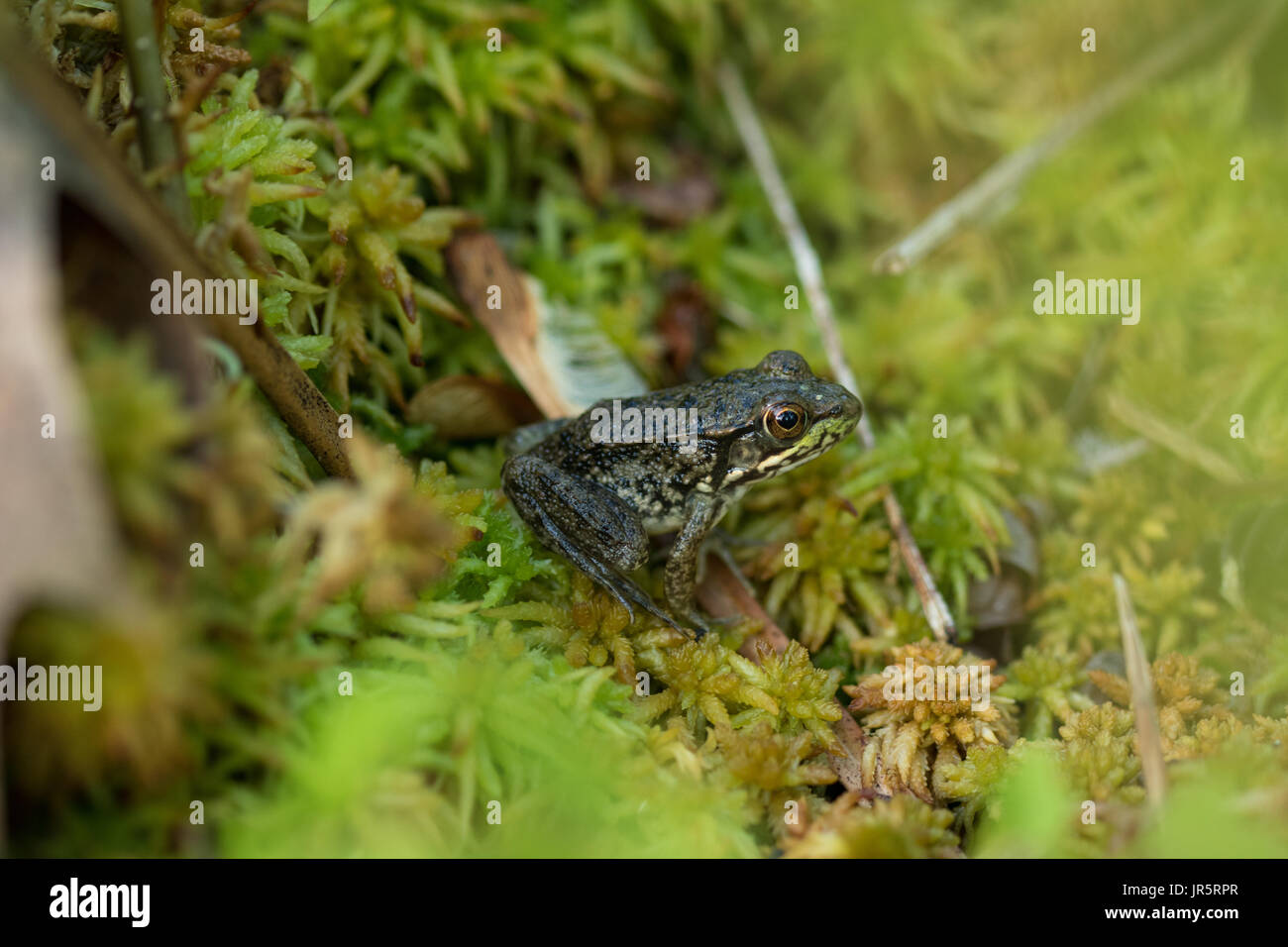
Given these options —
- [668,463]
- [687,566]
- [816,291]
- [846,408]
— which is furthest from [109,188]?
[816,291]

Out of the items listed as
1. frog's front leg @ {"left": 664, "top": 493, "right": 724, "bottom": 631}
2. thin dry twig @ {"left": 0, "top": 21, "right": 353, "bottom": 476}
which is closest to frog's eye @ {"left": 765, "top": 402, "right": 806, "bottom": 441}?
frog's front leg @ {"left": 664, "top": 493, "right": 724, "bottom": 631}

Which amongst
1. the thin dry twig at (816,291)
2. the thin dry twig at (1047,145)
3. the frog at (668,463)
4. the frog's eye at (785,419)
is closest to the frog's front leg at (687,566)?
the frog at (668,463)

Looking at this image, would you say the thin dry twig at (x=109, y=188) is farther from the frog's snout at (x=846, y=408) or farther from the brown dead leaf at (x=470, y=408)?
the frog's snout at (x=846, y=408)

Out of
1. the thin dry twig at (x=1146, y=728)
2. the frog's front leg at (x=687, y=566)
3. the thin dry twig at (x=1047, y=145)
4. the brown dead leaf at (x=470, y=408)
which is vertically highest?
the thin dry twig at (x=1047, y=145)

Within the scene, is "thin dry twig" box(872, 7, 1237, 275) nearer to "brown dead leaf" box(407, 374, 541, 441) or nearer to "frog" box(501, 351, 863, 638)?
"frog" box(501, 351, 863, 638)

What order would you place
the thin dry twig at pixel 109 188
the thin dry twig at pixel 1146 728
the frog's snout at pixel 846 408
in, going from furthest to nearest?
1. the frog's snout at pixel 846 408
2. the thin dry twig at pixel 1146 728
3. the thin dry twig at pixel 109 188

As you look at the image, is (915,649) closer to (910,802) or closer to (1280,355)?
(910,802)

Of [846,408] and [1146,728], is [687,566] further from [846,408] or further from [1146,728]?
[1146,728]

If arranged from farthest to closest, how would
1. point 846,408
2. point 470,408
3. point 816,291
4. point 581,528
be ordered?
point 816,291 → point 470,408 → point 846,408 → point 581,528
